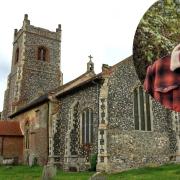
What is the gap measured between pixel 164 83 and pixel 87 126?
688 inches

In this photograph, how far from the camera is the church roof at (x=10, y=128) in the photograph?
27661 mm

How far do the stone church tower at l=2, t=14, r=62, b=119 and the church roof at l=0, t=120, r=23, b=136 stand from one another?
5.44 meters

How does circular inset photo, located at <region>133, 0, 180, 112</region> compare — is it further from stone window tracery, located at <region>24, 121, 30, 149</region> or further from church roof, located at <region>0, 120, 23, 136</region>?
church roof, located at <region>0, 120, 23, 136</region>

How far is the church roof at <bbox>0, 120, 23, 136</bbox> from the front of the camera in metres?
27.7

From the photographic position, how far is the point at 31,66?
37219 mm

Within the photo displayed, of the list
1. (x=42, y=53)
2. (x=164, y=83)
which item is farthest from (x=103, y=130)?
(x=42, y=53)

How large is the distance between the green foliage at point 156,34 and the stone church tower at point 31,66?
110ft

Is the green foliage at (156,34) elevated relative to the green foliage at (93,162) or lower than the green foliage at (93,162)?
elevated

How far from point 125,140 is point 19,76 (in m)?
22.1

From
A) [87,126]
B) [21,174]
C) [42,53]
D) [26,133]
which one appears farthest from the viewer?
[42,53]

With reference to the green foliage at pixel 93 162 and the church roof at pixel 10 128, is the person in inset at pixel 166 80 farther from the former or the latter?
the church roof at pixel 10 128

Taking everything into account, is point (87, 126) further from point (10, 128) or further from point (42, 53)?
point (42, 53)

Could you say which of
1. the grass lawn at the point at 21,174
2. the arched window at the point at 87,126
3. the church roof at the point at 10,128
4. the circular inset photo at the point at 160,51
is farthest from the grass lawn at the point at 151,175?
the church roof at the point at 10,128

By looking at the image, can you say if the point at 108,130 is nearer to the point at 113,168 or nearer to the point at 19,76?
the point at 113,168
